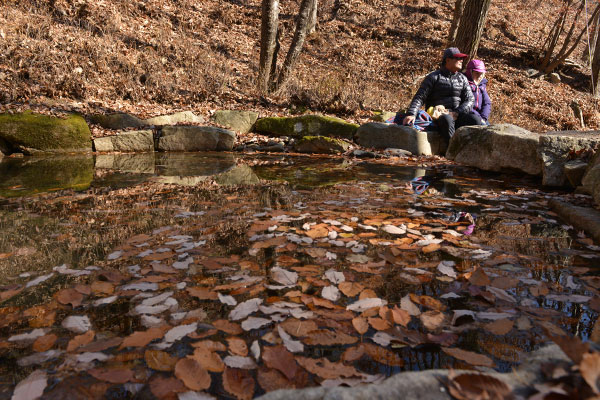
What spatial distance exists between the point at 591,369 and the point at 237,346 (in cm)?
99

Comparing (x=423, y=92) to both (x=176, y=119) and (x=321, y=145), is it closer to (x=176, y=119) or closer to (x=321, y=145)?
(x=321, y=145)

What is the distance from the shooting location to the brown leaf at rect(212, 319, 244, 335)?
1365 millimetres

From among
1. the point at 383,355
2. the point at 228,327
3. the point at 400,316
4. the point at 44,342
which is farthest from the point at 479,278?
the point at 44,342

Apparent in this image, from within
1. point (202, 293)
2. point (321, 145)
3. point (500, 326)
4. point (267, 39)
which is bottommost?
point (321, 145)

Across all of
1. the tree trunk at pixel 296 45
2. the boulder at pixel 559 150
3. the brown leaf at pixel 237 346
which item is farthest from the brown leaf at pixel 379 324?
the tree trunk at pixel 296 45

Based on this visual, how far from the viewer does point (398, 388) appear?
782mm

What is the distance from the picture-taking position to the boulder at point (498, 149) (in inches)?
183

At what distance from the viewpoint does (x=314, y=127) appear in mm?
7844

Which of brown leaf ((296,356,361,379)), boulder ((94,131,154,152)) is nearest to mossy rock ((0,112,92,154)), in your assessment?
boulder ((94,131,154,152))

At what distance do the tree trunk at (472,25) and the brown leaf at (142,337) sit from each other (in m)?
8.21

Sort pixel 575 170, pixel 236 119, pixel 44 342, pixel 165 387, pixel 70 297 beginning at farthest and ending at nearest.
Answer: pixel 236 119 → pixel 575 170 → pixel 70 297 → pixel 44 342 → pixel 165 387

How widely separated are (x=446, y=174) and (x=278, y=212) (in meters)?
3.16

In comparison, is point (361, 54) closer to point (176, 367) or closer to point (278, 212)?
point (278, 212)

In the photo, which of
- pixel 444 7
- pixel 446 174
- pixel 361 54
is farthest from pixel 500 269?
pixel 444 7
